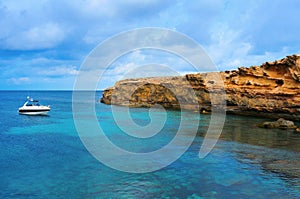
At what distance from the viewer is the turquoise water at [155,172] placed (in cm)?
1659

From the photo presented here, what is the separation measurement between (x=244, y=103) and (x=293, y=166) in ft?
116

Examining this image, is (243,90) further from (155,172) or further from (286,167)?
(155,172)

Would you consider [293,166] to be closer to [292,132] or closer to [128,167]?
[128,167]

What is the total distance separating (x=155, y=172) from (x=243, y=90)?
39975 millimetres

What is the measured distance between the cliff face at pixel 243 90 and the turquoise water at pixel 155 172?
1773 centimetres

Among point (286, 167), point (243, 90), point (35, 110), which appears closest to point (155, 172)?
point (286, 167)

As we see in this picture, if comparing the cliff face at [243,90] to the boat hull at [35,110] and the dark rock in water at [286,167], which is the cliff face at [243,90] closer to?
the dark rock in water at [286,167]

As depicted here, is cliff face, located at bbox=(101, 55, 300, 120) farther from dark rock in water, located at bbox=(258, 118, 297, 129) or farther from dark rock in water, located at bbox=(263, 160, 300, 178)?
dark rock in water, located at bbox=(263, 160, 300, 178)

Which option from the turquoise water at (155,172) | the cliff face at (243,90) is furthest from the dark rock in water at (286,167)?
the cliff face at (243,90)

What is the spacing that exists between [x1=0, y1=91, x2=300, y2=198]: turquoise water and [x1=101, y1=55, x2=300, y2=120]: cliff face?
17729 mm

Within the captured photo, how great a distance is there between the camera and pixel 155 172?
67.1ft

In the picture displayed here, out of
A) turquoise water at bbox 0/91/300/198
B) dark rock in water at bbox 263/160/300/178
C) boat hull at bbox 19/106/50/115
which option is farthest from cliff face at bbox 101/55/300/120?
boat hull at bbox 19/106/50/115

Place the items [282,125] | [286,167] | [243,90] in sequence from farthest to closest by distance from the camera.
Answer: [243,90] → [282,125] → [286,167]

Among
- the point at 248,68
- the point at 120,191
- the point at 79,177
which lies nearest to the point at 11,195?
the point at 79,177
